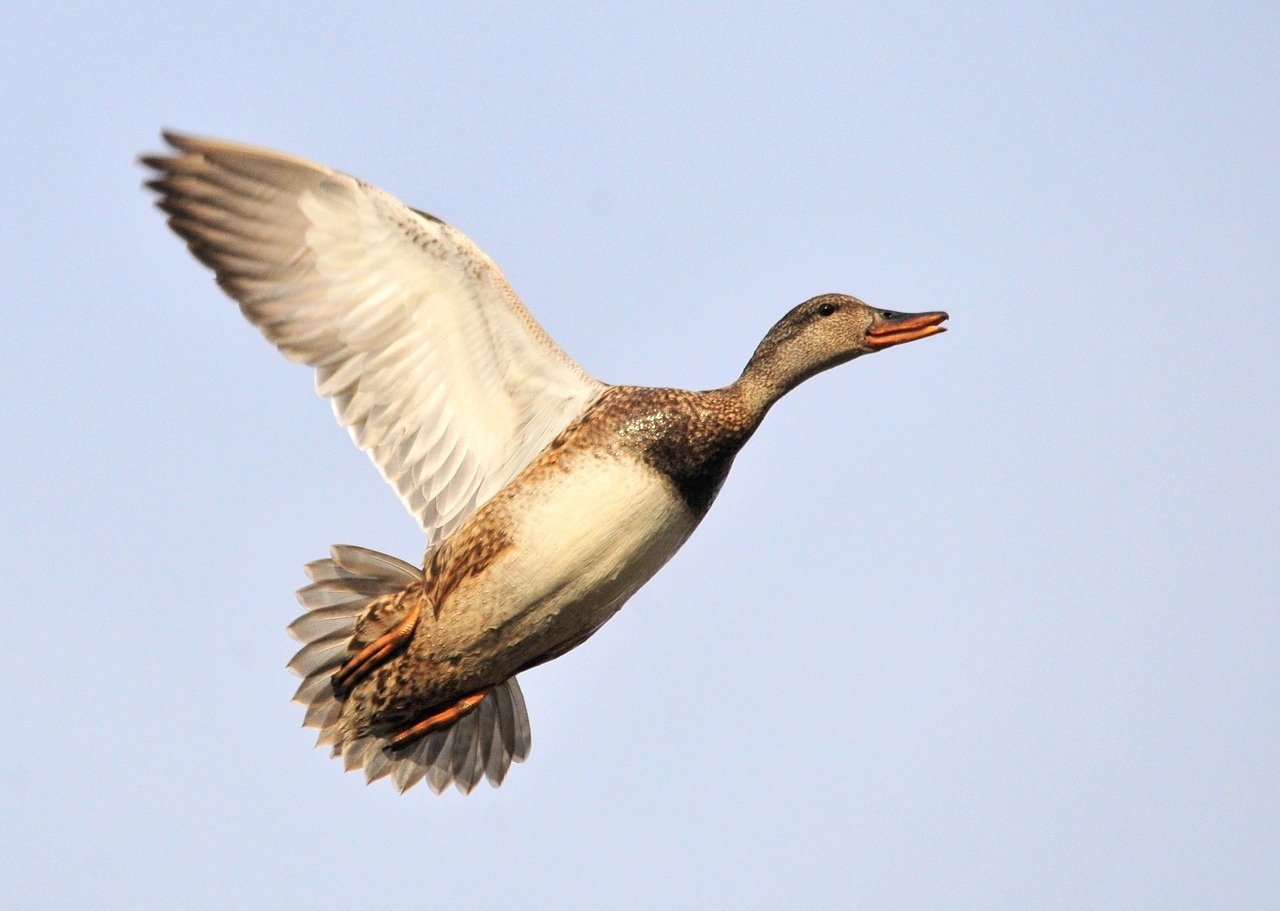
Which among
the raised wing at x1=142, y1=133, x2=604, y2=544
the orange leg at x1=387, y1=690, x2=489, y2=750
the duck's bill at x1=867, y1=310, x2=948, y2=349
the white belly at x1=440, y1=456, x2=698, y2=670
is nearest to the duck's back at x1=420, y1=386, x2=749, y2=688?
the white belly at x1=440, y1=456, x2=698, y2=670

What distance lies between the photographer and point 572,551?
7910 millimetres

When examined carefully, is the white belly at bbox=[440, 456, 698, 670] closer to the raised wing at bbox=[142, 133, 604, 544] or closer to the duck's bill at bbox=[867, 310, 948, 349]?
the raised wing at bbox=[142, 133, 604, 544]

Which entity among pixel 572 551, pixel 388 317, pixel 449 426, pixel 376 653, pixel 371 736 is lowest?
pixel 371 736

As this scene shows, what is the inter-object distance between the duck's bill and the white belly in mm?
1423

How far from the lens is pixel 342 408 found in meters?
8.71

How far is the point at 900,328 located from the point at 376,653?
3.01 metres

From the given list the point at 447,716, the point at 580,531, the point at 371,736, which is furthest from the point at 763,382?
the point at 371,736

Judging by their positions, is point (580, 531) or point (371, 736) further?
point (371, 736)

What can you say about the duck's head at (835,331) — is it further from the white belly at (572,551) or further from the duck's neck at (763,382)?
the white belly at (572,551)

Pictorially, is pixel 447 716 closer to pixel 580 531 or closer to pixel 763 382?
pixel 580 531

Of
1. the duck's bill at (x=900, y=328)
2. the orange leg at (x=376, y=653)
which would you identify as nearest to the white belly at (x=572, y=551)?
the orange leg at (x=376, y=653)

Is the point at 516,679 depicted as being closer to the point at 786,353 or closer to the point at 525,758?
the point at 525,758

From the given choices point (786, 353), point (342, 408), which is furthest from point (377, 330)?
point (786, 353)

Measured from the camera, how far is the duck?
26.4 ft
